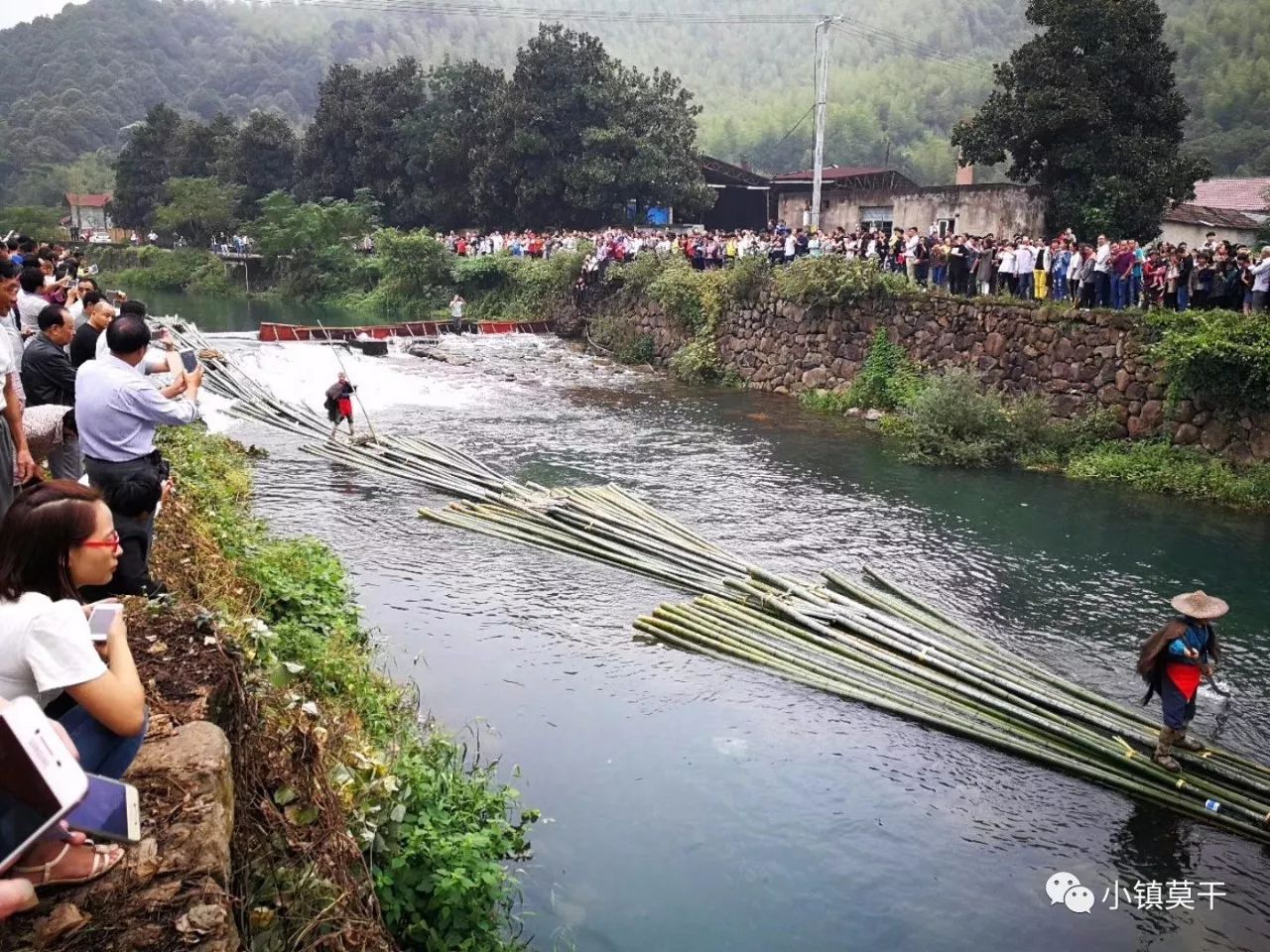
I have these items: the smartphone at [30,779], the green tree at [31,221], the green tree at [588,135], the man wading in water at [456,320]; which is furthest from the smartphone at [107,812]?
the green tree at [31,221]

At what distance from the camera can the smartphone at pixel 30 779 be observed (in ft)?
10.0

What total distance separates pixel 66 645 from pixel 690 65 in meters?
136

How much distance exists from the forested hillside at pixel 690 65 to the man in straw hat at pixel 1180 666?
47.4 metres

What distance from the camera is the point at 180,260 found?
195ft

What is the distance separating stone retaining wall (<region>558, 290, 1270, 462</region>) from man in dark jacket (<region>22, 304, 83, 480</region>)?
54.7ft

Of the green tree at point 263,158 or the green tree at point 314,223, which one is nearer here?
the green tree at point 314,223

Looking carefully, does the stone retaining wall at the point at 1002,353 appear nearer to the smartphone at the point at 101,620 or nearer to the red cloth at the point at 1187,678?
the red cloth at the point at 1187,678

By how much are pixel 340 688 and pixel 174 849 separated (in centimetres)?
436

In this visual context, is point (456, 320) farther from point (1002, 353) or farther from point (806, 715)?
point (806, 715)

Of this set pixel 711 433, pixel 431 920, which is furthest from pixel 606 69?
pixel 431 920

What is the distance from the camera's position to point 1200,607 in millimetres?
8039

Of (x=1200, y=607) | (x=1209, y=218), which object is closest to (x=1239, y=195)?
(x=1209, y=218)

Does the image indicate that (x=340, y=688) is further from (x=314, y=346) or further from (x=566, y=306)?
(x=566, y=306)

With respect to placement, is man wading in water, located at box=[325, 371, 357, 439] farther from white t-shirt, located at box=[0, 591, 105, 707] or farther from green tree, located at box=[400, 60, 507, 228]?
green tree, located at box=[400, 60, 507, 228]
